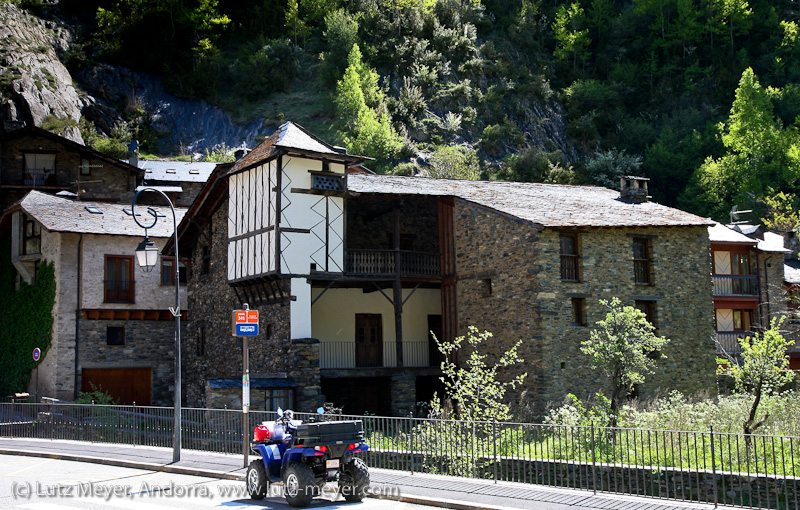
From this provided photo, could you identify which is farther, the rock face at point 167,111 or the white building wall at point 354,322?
the rock face at point 167,111

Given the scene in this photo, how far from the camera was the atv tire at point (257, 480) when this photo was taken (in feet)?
41.7

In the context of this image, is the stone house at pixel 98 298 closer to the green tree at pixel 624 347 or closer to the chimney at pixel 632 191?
the chimney at pixel 632 191

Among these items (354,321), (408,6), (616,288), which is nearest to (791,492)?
(616,288)

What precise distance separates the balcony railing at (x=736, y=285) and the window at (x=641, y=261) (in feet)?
33.7

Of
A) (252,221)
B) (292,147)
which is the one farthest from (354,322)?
(292,147)

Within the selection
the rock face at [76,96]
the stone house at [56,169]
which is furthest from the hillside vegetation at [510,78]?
the stone house at [56,169]

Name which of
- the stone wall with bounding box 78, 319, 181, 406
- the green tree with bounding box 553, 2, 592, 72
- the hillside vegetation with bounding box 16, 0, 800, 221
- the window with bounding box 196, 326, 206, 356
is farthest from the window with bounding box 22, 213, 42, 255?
the green tree with bounding box 553, 2, 592, 72

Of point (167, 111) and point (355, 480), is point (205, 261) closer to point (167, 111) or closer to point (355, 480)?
point (355, 480)

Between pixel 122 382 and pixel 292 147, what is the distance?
14.0 m

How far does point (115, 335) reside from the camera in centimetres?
3312

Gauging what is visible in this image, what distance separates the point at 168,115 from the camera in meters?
59.4

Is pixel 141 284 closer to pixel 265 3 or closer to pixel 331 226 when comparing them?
pixel 331 226

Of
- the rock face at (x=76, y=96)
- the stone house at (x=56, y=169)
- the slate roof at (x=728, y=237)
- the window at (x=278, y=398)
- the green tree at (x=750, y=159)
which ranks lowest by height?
the window at (x=278, y=398)

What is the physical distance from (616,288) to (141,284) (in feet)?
62.8
